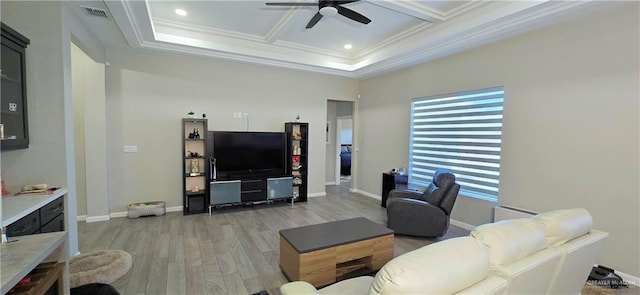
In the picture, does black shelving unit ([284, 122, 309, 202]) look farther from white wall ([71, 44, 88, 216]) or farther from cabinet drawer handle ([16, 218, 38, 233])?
cabinet drawer handle ([16, 218, 38, 233])

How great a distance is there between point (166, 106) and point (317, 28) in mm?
3050

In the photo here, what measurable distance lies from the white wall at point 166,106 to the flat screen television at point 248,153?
1.41 ft

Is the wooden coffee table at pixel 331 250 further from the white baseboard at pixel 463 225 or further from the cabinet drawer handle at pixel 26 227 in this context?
the white baseboard at pixel 463 225

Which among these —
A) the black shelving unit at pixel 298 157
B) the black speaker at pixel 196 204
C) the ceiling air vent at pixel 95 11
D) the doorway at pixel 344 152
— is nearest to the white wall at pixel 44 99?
the ceiling air vent at pixel 95 11

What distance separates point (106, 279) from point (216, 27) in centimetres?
394

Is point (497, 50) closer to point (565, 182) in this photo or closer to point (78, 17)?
point (565, 182)

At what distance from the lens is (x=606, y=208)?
3.06 m

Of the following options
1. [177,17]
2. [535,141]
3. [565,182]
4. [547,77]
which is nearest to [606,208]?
[565,182]

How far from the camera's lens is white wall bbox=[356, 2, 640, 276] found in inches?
114

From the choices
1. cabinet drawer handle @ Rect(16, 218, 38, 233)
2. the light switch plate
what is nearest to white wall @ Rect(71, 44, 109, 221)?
the light switch plate

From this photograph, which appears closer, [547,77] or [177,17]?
[547,77]

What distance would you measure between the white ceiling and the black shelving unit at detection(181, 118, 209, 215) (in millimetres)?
1366

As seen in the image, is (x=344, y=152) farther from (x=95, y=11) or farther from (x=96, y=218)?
(x=95, y=11)

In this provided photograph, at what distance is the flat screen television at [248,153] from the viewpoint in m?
5.16
